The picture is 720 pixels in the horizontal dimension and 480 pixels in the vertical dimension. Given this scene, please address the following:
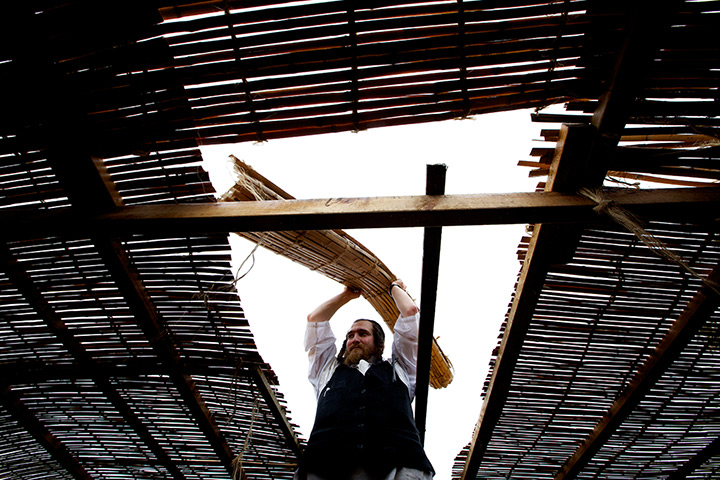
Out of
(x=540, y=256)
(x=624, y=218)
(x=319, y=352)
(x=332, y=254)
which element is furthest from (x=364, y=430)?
(x=624, y=218)

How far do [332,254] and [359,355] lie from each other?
21.3 inches

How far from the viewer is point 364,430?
1638mm

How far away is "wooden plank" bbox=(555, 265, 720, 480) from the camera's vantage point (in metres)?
1.89

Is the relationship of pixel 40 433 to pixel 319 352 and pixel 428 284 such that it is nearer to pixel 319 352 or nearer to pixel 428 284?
Answer: pixel 319 352

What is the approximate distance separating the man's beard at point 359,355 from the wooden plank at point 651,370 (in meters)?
1.40

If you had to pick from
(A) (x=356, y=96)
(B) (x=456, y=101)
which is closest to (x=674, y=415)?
(B) (x=456, y=101)

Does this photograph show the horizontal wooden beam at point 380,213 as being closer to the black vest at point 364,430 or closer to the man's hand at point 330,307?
the black vest at point 364,430

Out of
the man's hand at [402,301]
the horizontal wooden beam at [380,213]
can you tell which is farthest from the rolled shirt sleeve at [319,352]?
the horizontal wooden beam at [380,213]

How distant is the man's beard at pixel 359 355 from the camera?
2.18 metres

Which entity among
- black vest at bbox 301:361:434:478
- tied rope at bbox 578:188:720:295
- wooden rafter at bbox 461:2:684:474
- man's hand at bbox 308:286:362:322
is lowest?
black vest at bbox 301:361:434:478

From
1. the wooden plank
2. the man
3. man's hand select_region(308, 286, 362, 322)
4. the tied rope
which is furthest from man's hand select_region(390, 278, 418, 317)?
the wooden plank

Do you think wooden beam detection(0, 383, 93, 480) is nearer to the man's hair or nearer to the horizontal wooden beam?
the horizontal wooden beam

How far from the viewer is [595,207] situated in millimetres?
1411

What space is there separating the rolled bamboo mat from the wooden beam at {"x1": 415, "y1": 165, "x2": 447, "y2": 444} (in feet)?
1.01
